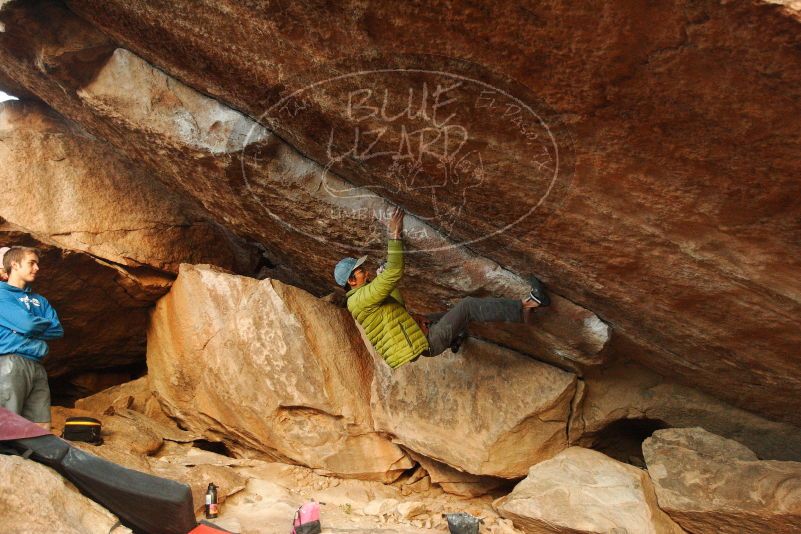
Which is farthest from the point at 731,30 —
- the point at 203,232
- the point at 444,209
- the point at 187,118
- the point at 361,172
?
the point at 203,232

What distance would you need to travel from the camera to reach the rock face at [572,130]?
2627 millimetres

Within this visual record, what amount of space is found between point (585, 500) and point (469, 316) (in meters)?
1.73

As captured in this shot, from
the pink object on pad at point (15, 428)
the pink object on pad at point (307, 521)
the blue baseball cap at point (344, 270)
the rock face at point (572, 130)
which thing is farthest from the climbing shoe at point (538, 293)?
the pink object on pad at point (15, 428)

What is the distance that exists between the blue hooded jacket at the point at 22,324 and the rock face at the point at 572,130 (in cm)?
165

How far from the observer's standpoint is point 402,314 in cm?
469

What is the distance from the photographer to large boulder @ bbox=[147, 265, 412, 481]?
19.1 feet

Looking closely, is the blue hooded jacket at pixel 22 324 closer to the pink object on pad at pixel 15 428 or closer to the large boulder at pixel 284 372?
the pink object on pad at pixel 15 428

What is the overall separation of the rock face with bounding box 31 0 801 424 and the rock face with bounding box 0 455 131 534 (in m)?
2.54

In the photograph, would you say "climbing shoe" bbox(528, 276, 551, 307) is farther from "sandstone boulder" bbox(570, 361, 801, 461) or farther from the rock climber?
"sandstone boulder" bbox(570, 361, 801, 461)

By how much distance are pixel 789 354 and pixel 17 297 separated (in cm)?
584

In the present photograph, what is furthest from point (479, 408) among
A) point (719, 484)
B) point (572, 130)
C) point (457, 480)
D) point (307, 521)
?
point (572, 130)

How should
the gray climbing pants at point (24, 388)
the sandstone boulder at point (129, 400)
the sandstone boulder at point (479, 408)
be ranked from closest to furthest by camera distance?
the gray climbing pants at point (24, 388)
the sandstone boulder at point (479, 408)
the sandstone boulder at point (129, 400)

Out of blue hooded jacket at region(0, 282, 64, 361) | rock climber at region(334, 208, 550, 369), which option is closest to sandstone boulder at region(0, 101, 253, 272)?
blue hooded jacket at region(0, 282, 64, 361)

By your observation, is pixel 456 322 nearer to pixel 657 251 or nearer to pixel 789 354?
pixel 657 251
